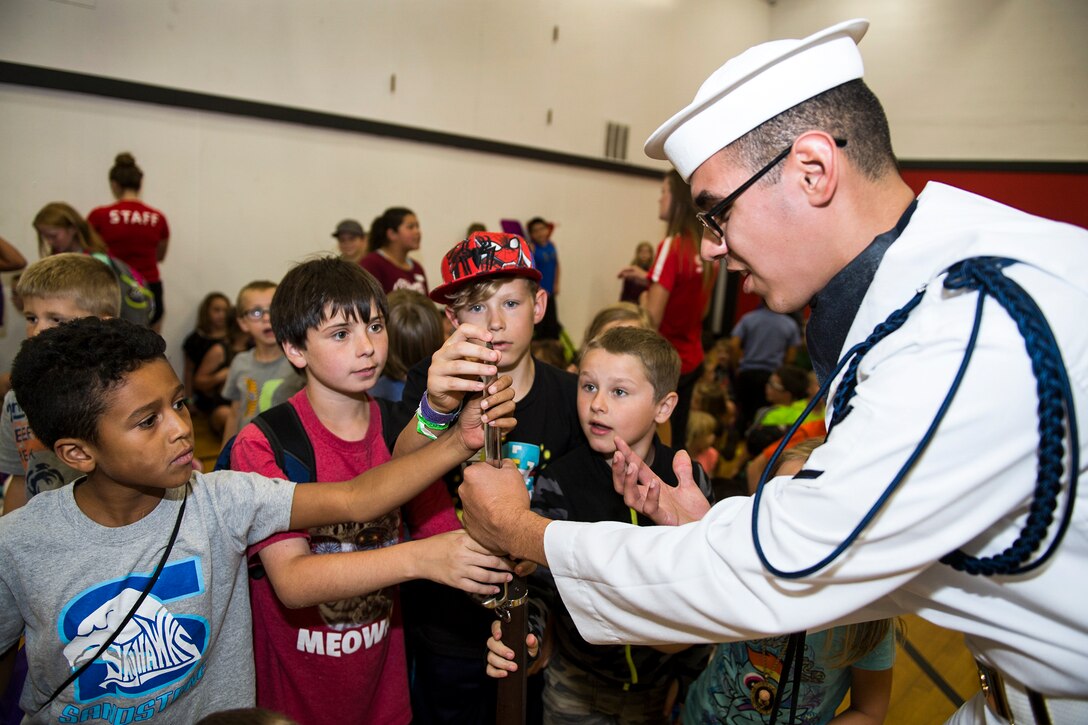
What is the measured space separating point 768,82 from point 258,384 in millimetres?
2819

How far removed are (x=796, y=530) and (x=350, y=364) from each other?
1210 millimetres

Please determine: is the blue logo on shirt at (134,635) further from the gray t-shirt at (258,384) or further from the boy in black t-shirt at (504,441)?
the gray t-shirt at (258,384)

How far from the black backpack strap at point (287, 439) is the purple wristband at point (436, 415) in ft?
1.07

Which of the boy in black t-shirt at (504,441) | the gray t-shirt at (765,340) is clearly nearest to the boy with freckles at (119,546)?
the boy in black t-shirt at (504,441)

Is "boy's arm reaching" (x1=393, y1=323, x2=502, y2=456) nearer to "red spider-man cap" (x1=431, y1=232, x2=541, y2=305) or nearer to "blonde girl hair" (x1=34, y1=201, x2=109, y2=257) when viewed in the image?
"red spider-man cap" (x1=431, y1=232, x2=541, y2=305)

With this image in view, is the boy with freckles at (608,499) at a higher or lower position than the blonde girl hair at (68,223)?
lower

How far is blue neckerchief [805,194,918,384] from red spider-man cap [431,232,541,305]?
0.90 metres

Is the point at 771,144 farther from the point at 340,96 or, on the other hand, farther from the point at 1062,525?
the point at 340,96

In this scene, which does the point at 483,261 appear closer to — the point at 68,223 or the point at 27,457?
the point at 27,457


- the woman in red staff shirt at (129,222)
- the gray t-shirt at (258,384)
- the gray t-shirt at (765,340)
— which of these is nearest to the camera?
the gray t-shirt at (258,384)

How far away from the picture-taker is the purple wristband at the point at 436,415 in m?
1.63

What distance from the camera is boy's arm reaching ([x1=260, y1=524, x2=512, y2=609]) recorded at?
56.8 inches

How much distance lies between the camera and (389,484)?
1603 millimetres

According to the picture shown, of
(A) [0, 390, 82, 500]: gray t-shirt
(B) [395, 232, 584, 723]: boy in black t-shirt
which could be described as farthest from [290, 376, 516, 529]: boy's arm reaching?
(A) [0, 390, 82, 500]: gray t-shirt
